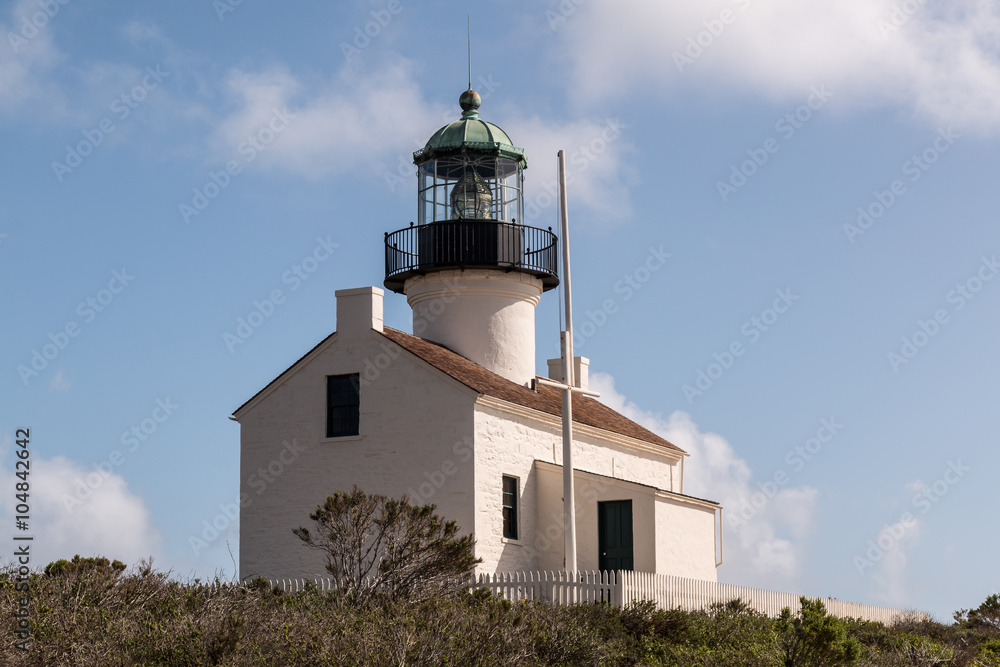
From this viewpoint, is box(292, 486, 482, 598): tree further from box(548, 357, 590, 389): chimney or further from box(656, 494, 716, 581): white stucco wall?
box(548, 357, 590, 389): chimney

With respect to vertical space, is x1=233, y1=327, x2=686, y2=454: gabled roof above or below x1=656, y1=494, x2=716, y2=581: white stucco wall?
above

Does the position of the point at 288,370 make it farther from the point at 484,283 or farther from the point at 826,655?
the point at 826,655

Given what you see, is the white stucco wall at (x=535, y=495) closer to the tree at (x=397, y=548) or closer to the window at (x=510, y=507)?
the window at (x=510, y=507)

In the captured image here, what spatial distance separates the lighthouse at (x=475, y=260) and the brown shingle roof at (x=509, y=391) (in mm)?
786

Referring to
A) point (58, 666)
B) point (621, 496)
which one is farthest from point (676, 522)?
point (58, 666)

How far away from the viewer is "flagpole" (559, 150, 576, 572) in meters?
21.9

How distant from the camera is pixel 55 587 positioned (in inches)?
619

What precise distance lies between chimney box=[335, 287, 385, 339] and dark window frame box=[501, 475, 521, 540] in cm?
388

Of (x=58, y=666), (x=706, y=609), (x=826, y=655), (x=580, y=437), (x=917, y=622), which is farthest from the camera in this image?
(x=917, y=622)

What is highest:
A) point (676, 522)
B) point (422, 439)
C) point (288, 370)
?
point (288, 370)

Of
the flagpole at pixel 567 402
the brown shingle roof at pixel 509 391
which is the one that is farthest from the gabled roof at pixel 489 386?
the flagpole at pixel 567 402

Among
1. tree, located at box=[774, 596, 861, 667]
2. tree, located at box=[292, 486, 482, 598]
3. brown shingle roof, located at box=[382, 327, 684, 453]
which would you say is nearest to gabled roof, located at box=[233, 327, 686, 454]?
brown shingle roof, located at box=[382, 327, 684, 453]

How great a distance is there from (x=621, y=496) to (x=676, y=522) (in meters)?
1.38

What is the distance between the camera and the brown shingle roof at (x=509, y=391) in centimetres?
2348
